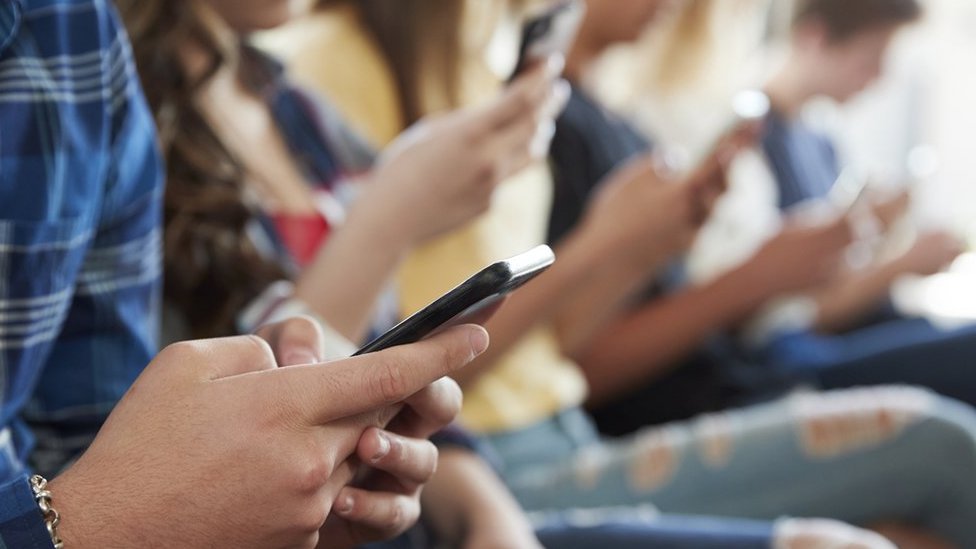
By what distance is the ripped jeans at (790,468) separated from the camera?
41.8 inches

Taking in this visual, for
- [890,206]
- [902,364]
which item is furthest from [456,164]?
[890,206]

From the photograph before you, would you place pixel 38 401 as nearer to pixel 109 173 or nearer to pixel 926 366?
pixel 109 173

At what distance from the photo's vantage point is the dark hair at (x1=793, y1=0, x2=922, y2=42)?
1.95 metres

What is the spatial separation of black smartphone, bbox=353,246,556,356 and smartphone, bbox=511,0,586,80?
38cm

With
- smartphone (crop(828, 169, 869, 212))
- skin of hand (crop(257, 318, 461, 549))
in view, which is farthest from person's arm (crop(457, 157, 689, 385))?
smartphone (crop(828, 169, 869, 212))

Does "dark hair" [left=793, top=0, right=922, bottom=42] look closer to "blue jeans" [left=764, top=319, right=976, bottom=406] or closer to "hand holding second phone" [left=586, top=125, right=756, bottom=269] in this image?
"blue jeans" [left=764, top=319, right=976, bottom=406]

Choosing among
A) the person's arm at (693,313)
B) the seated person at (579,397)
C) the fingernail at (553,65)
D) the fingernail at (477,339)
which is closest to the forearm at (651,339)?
the person's arm at (693,313)

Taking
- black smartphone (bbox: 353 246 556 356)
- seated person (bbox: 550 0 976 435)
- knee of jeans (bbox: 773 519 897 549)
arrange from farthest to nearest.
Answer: seated person (bbox: 550 0 976 435) → knee of jeans (bbox: 773 519 897 549) → black smartphone (bbox: 353 246 556 356)

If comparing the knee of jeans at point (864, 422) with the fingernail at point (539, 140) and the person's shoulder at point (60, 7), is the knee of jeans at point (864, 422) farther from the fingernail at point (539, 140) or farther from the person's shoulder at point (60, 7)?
the person's shoulder at point (60, 7)

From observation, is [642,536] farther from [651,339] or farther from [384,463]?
[651,339]

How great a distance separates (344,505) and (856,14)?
1.74 meters

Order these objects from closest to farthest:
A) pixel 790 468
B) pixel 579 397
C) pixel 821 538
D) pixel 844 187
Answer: pixel 821 538 → pixel 790 468 → pixel 579 397 → pixel 844 187

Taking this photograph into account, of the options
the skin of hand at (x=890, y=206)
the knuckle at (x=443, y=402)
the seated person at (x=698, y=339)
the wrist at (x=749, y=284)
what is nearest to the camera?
the knuckle at (x=443, y=402)

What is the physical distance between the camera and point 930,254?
1.90 metres
